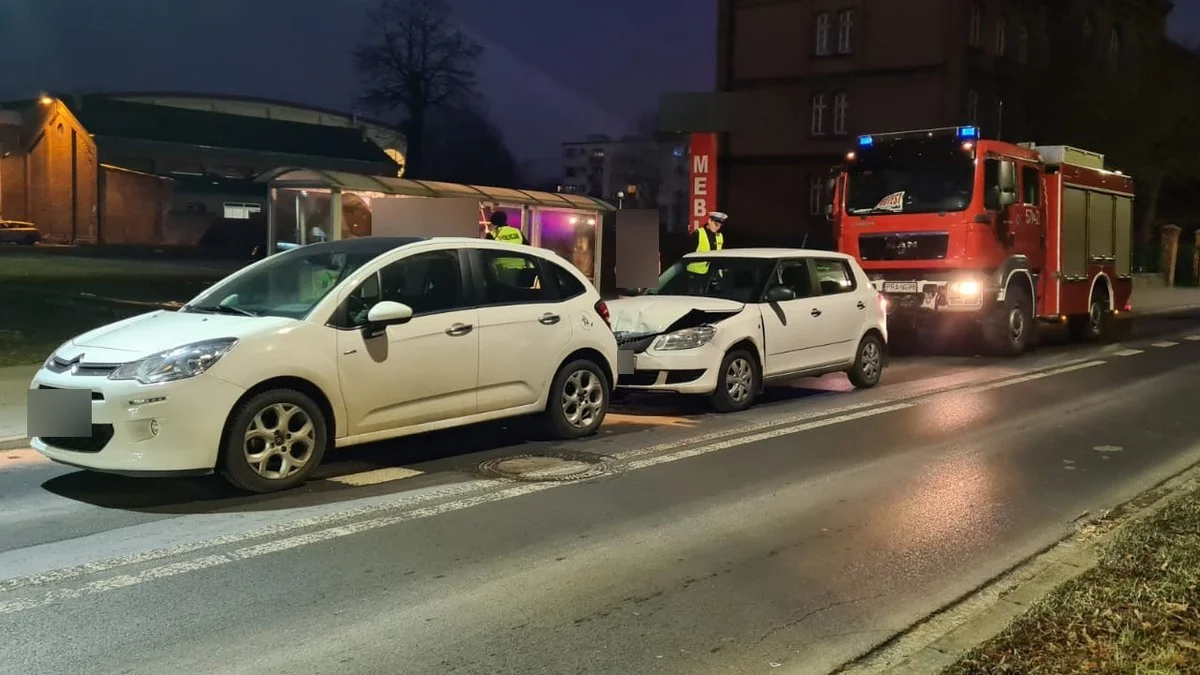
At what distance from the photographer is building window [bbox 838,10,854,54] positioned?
1660 inches

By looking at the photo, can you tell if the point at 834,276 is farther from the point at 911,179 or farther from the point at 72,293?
the point at 72,293

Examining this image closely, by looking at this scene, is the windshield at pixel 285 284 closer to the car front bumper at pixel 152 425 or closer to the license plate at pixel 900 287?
the car front bumper at pixel 152 425

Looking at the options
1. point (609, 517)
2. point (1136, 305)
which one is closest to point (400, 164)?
point (1136, 305)

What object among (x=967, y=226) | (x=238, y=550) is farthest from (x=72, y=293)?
(x=238, y=550)

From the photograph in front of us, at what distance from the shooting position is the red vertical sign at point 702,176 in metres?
19.6

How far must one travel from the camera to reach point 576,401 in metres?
8.46

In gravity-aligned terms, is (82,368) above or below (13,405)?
above

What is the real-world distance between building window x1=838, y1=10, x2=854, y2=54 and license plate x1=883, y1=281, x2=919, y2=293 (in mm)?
29546

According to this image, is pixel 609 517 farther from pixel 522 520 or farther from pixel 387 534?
pixel 387 534

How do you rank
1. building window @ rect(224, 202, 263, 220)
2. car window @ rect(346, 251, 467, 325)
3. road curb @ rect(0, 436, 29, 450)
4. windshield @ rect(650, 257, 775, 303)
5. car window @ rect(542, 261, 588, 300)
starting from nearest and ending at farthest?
car window @ rect(346, 251, 467, 325), road curb @ rect(0, 436, 29, 450), car window @ rect(542, 261, 588, 300), windshield @ rect(650, 257, 775, 303), building window @ rect(224, 202, 263, 220)

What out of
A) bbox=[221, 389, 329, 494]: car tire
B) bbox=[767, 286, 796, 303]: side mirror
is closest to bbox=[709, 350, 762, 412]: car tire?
bbox=[767, 286, 796, 303]: side mirror

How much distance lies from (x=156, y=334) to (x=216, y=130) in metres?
57.8

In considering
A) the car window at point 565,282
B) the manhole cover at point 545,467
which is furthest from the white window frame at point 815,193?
the manhole cover at point 545,467

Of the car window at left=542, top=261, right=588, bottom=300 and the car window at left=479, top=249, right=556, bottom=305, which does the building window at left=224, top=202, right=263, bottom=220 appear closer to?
the car window at left=542, top=261, right=588, bottom=300
